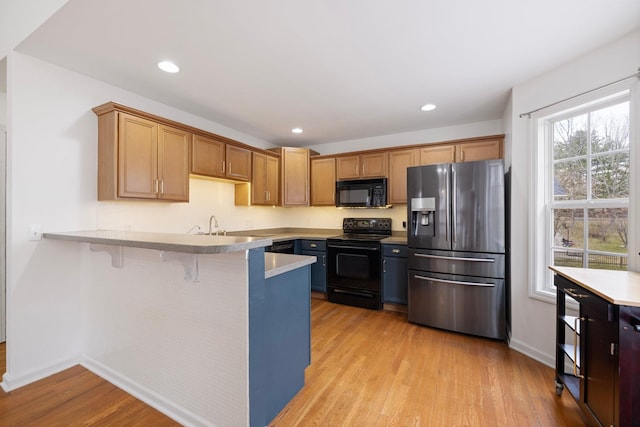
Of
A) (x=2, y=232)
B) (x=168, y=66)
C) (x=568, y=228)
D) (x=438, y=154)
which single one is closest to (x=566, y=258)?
(x=568, y=228)

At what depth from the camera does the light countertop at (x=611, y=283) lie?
1214mm

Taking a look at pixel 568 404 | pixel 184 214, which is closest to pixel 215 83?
pixel 184 214

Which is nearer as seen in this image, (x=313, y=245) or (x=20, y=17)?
(x=20, y=17)

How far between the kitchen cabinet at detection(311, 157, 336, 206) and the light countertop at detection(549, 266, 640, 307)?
9.52ft

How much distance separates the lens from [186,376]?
1623mm

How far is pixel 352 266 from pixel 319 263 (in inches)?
22.7

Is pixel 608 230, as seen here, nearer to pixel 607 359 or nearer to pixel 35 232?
pixel 607 359

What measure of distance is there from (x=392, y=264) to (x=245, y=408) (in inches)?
98.3

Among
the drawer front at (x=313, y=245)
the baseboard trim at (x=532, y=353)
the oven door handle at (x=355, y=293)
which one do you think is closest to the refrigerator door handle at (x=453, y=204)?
the baseboard trim at (x=532, y=353)

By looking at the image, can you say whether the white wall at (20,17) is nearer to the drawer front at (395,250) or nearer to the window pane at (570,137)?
the drawer front at (395,250)

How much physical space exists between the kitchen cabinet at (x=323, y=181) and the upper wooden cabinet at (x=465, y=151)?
1349 mm

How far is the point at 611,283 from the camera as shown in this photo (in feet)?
4.78

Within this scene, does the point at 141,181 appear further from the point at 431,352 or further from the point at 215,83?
the point at 431,352

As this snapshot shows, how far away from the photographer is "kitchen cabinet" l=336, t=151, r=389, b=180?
3900mm
